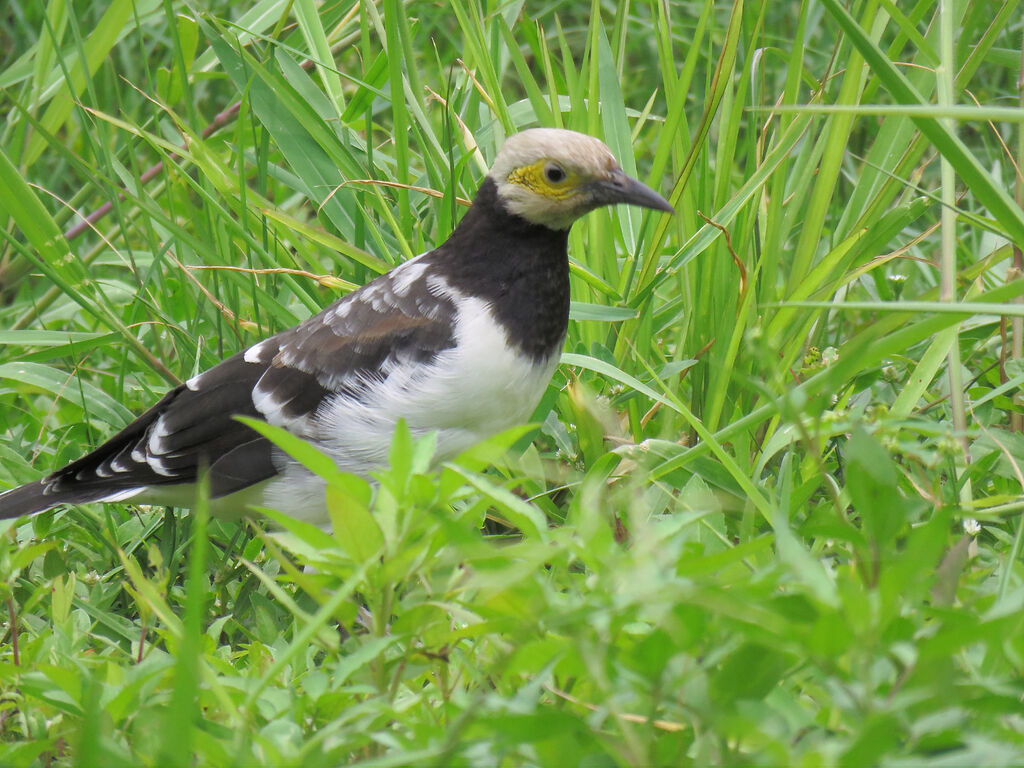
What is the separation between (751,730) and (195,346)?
237cm

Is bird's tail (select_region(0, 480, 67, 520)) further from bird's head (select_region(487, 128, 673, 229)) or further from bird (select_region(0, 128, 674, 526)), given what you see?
bird's head (select_region(487, 128, 673, 229))

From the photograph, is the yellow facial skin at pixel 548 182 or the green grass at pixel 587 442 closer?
the green grass at pixel 587 442

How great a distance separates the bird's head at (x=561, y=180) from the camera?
2627 millimetres

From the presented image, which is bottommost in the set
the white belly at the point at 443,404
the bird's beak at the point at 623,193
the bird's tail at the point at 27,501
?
the bird's tail at the point at 27,501

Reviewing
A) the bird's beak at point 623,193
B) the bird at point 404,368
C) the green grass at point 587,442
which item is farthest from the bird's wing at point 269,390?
the bird's beak at point 623,193

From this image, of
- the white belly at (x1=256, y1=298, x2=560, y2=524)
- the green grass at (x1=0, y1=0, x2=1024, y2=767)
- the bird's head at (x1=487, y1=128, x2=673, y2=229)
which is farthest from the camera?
the bird's head at (x1=487, y1=128, x2=673, y2=229)

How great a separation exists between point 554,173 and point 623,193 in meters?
0.16

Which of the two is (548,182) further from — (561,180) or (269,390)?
(269,390)


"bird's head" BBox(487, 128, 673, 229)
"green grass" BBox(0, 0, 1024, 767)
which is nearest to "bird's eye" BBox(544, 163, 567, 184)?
"bird's head" BBox(487, 128, 673, 229)

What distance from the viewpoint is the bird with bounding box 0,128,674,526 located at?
2551 millimetres

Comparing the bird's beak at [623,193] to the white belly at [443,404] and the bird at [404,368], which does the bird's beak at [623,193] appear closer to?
the bird at [404,368]

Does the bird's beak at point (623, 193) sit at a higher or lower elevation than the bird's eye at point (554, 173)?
lower

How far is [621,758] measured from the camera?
1.28 m

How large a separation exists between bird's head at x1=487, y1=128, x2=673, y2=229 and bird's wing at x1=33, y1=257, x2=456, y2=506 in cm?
28
